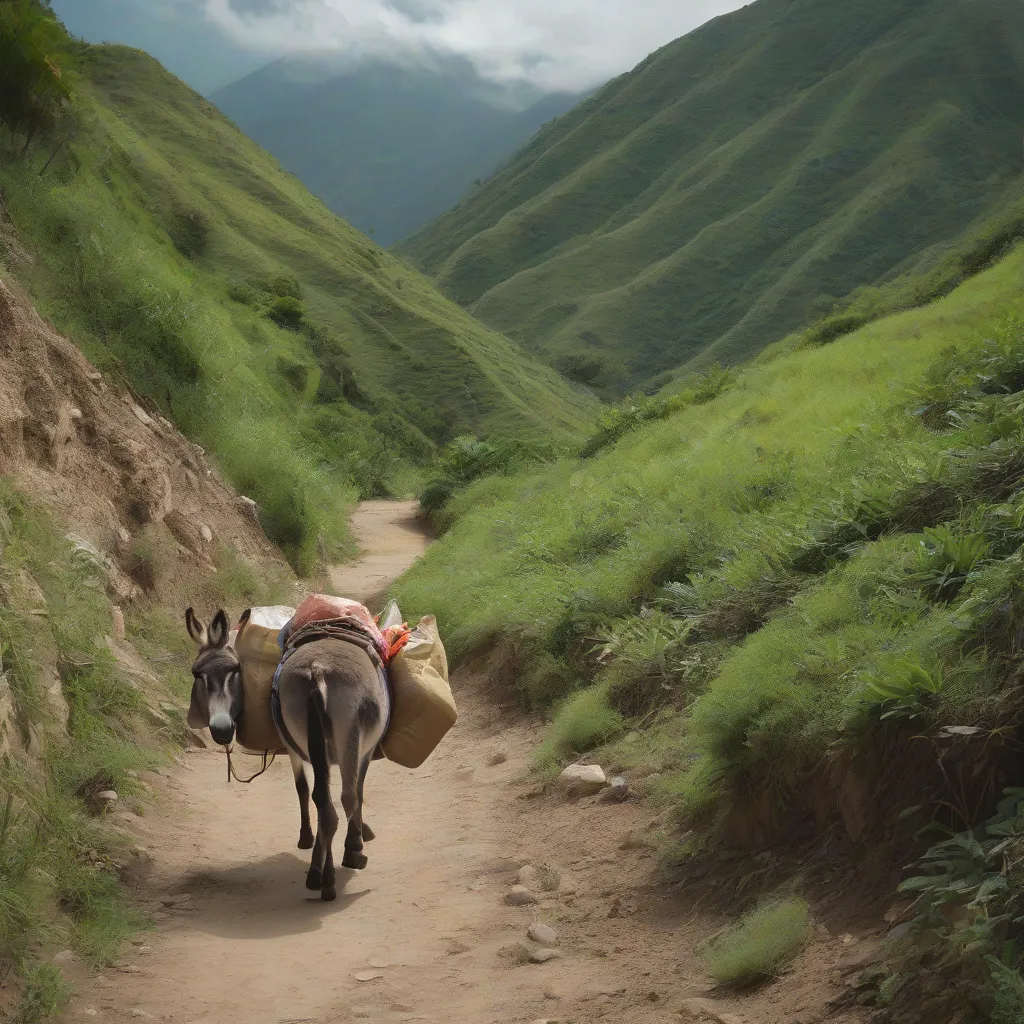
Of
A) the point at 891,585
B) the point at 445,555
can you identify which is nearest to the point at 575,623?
the point at 891,585

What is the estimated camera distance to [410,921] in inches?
244

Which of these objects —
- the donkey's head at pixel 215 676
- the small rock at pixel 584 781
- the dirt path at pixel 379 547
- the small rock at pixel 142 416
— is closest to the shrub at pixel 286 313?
the dirt path at pixel 379 547

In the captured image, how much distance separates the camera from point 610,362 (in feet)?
329

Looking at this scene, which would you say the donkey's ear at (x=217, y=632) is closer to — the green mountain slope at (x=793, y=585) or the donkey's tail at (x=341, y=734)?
the donkey's tail at (x=341, y=734)

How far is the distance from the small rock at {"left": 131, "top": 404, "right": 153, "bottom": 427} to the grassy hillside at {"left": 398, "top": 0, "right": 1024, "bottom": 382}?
80.8 metres

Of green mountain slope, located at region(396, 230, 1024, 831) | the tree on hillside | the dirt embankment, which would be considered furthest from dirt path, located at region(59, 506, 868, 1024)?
the tree on hillside

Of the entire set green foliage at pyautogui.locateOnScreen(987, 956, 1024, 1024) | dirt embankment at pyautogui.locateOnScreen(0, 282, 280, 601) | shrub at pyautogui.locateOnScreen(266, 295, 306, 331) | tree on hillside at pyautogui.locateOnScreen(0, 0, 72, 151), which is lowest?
green foliage at pyautogui.locateOnScreen(987, 956, 1024, 1024)

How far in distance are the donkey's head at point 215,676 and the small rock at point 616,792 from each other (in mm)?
2678

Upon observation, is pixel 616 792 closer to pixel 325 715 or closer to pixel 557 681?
pixel 325 715

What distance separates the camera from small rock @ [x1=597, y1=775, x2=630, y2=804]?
769cm

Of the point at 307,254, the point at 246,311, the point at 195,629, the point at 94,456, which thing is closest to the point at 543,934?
the point at 195,629

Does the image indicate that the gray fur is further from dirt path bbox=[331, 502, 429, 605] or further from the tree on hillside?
the tree on hillside

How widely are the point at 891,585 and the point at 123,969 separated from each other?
5.03 m

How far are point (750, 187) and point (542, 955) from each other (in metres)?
128
